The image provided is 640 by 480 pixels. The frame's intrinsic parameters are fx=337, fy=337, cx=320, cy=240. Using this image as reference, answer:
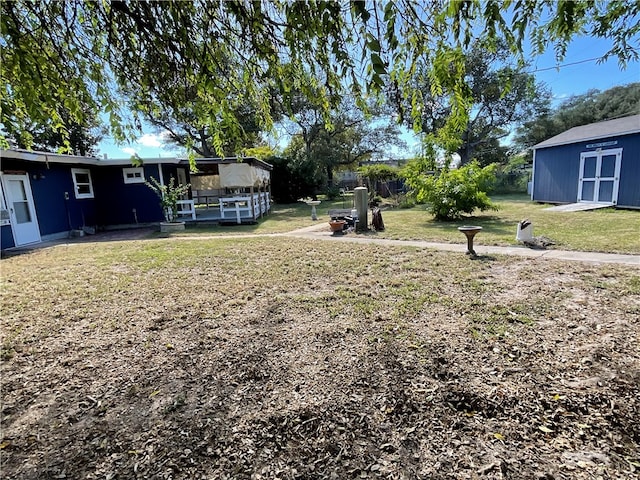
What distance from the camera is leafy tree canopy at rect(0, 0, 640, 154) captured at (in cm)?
215

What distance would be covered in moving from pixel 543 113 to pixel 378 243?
2958 centimetres

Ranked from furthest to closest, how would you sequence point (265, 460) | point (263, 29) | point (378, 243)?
point (378, 243) → point (263, 29) → point (265, 460)

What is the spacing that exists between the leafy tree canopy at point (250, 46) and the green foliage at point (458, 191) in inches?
348

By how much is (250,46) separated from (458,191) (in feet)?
31.6

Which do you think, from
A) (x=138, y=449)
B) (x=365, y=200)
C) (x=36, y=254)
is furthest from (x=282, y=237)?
(x=138, y=449)

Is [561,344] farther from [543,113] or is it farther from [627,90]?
[627,90]

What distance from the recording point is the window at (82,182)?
39.9ft

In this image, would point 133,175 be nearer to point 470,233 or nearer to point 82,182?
point 82,182

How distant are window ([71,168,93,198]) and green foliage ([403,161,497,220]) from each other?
1230 centimetres

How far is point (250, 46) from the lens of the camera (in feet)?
9.29

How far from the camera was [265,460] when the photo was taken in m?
1.90

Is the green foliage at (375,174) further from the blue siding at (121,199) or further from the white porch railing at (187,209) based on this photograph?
the blue siding at (121,199)

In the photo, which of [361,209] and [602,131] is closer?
[361,209]

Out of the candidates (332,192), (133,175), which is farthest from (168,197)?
(332,192)
